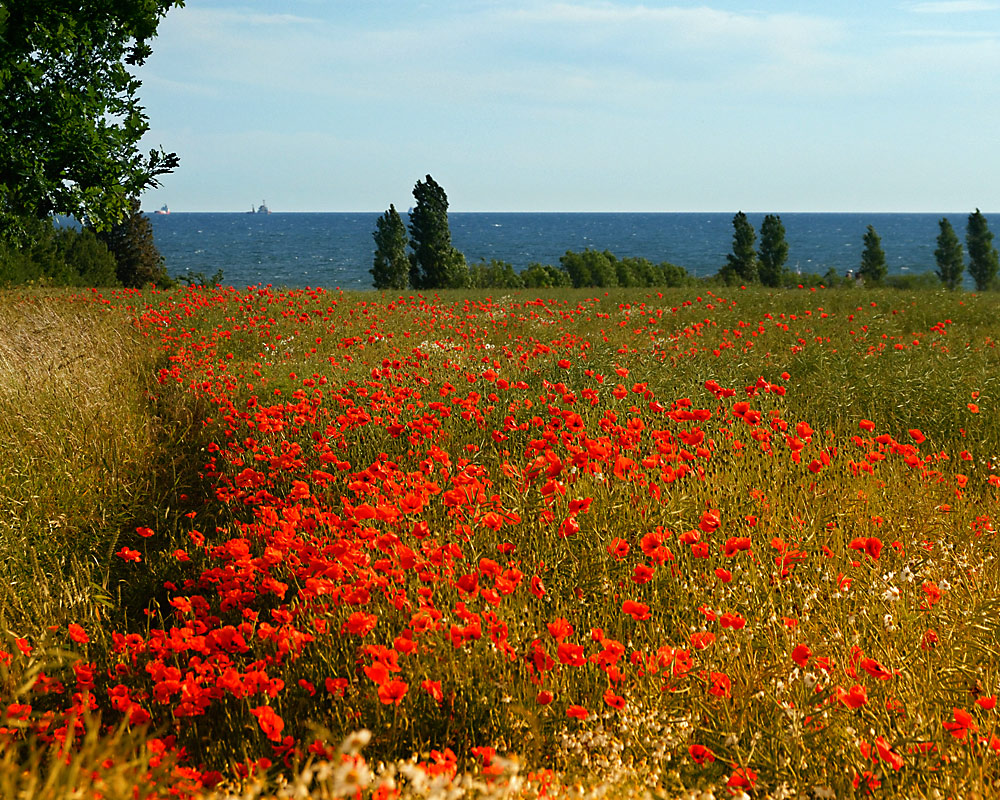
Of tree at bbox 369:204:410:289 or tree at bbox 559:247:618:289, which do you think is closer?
tree at bbox 369:204:410:289

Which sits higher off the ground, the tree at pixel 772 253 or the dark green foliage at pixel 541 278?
the tree at pixel 772 253

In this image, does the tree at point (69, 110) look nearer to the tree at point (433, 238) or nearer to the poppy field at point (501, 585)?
the poppy field at point (501, 585)

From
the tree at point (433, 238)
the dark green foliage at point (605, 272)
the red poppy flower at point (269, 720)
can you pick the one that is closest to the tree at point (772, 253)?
the dark green foliage at point (605, 272)

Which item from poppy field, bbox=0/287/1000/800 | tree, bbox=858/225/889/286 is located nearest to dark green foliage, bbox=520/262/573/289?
tree, bbox=858/225/889/286

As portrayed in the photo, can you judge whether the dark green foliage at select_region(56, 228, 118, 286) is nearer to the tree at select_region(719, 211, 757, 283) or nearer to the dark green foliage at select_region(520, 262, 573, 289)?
the dark green foliage at select_region(520, 262, 573, 289)

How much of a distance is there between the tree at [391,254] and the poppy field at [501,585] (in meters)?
30.0

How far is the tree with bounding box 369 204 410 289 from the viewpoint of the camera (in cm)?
3775

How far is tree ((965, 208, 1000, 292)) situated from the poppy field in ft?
167

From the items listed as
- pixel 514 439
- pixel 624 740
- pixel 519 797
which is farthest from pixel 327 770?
pixel 514 439

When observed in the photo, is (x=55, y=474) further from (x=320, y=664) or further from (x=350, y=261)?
(x=350, y=261)

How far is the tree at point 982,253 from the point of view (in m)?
50.6

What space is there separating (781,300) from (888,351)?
21.3 feet

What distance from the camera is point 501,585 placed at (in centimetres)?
278

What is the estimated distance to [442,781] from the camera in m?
1.54
